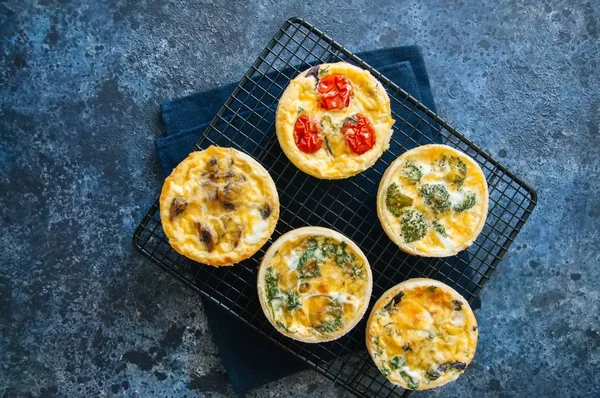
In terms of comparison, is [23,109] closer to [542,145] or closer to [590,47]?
[542,145]

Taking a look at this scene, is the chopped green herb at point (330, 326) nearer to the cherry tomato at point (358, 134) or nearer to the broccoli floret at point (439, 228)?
the broccoli floret at point (439, 228)

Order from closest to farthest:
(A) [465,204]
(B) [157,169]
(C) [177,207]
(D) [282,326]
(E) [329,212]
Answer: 1. (C) [177,207]
2. (D) [282,326]
3. (A) [465,204]
4. (E) [329,212]
5. (B) [157,169]

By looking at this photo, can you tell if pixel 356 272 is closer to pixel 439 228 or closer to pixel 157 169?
pixel 439 228

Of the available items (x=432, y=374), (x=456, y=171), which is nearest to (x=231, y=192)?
(x=456, y=171)

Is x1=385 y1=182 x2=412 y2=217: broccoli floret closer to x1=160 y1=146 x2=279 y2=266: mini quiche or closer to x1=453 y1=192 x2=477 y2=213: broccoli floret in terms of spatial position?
x1=453 y1=192 x2=477 y2=213: broccoli floret

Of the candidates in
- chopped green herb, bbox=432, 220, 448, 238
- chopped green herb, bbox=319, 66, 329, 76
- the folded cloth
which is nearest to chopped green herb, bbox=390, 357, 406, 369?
the folded cloth

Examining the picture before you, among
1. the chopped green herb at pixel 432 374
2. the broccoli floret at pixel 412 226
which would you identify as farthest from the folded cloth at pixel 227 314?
the broccoli floret at pixel 412 226

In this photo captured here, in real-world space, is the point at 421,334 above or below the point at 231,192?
below
